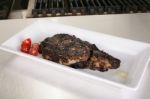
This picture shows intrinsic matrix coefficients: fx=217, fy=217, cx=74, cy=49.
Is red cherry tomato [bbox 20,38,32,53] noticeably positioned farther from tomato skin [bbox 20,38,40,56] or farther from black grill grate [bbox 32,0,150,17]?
black grill grate [bbox 32,0,150,17]

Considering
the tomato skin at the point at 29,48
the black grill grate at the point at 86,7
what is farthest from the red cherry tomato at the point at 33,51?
the black grill grate at the point at 86,7

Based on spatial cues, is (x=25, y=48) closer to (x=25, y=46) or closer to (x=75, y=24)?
(x=25, y=46)

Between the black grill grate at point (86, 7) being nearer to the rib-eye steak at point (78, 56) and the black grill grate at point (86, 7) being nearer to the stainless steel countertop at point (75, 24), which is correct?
the stainless steel countertop at point (75, 24)

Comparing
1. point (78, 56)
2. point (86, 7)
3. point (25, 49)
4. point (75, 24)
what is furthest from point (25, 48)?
point (86, 7)

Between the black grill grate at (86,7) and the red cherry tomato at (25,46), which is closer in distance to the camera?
the red cherry tomato at (25,46)

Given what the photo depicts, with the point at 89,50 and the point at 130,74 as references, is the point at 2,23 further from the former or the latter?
the point at 130,74

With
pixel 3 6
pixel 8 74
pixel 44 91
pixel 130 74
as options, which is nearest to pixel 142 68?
pixel 130 74
